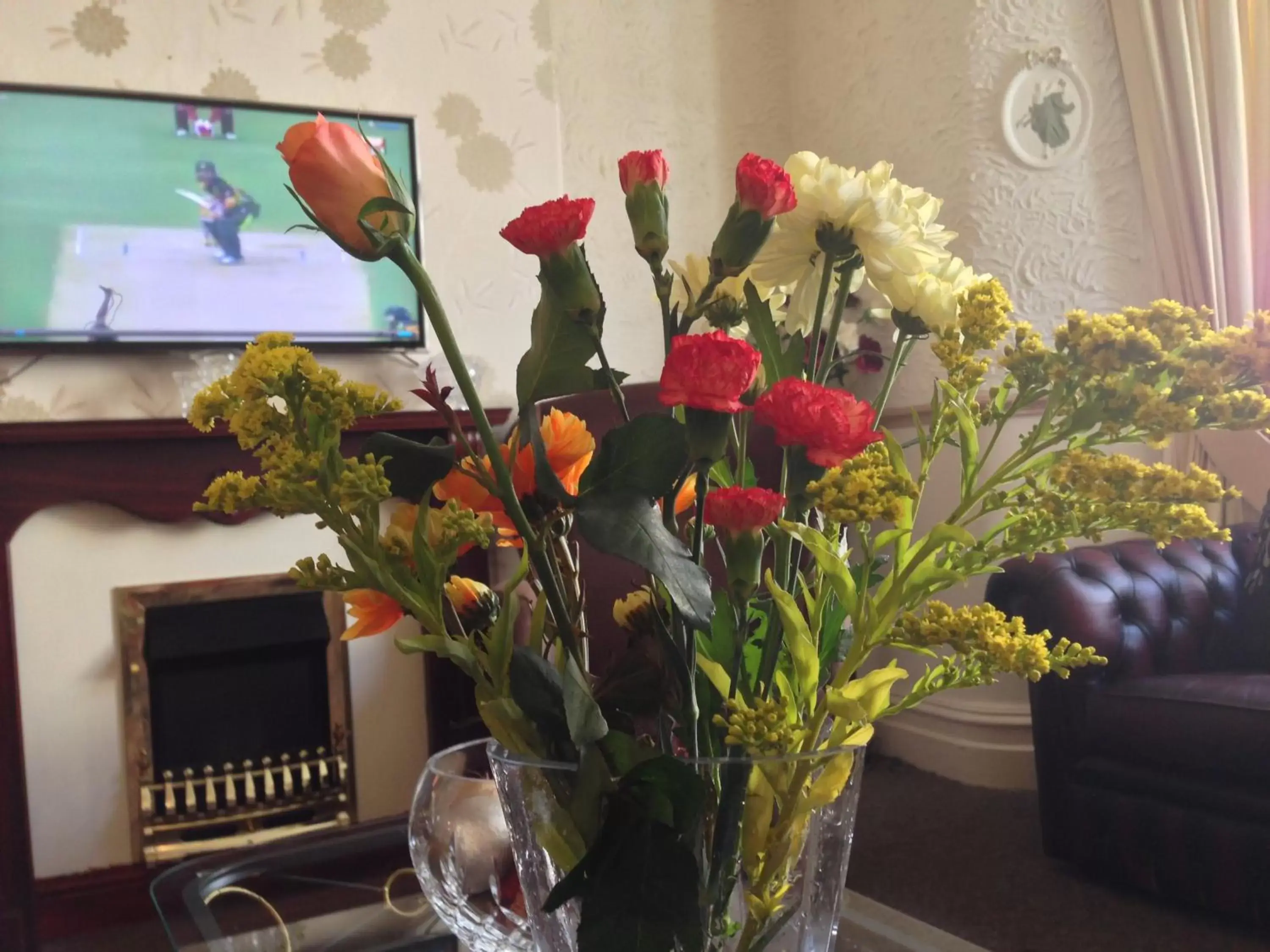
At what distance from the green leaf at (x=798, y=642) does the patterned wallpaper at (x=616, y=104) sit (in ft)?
6.74

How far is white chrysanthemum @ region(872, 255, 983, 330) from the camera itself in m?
0.47

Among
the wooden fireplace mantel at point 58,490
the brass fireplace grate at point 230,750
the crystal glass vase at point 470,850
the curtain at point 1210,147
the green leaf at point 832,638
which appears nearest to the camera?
the green leaf at point 832,638

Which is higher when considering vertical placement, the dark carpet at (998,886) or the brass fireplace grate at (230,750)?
the brass fireplace grate at (230,750)

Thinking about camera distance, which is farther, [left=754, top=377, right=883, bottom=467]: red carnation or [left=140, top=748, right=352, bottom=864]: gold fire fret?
[left=140, top=748, right=352, bottom=864]: gold fire fret

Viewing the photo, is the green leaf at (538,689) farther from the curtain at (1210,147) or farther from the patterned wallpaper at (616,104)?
the curtain at (1210,147)

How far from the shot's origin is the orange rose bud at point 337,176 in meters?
0.38

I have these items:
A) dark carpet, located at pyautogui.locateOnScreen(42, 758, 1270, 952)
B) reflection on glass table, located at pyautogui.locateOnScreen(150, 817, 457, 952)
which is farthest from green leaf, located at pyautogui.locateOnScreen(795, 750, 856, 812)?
dark carpet, located at pyautogui.locateOnScreen(42, 758, 1270, 952)

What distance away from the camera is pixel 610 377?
447 millimetres

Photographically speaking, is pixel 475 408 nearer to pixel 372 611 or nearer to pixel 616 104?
pixel 372 611

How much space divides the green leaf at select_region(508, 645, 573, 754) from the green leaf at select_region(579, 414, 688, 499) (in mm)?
82

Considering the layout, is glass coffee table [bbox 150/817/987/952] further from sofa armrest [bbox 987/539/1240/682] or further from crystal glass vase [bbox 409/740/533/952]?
sofa armrest [bbox 987/539/1240/682]

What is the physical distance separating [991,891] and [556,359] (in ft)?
6.00

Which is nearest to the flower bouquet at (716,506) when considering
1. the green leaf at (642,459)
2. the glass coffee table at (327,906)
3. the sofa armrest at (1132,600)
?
the green leaf at (642,459)

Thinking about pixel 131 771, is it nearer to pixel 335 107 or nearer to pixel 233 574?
pixel 233 574
